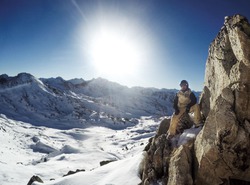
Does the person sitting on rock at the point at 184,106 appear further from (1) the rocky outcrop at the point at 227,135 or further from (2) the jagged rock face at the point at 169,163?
(1) the rocky outcrop at the point at 227,135

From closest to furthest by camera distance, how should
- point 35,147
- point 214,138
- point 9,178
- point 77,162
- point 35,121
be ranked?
point 214,138 < point 9,178 < point 77,162 < point 35,147 < point 35,121

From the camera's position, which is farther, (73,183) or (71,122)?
(71,122)

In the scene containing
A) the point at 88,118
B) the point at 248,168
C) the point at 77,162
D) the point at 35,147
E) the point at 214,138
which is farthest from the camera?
the point at 88,118

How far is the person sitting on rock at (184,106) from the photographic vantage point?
12.4 meters

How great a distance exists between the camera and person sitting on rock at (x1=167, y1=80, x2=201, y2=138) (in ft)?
40.8

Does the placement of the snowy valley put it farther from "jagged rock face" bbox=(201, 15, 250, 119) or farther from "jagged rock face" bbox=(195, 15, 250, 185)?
"jagged rock face" bbox=(201, 15, 250, 119)

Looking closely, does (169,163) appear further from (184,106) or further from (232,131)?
(184,106)

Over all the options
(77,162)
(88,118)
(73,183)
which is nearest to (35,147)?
(77,162)

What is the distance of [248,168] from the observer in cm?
812

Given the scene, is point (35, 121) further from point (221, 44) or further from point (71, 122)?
point (221, 44)

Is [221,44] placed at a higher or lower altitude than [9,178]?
higher

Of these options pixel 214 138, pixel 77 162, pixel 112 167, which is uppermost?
pixel 214 138

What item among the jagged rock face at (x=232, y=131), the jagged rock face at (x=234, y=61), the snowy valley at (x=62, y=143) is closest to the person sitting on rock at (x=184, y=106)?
the jagged rock face at (x=234, y=61)

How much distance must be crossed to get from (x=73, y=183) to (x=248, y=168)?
1076 cm
